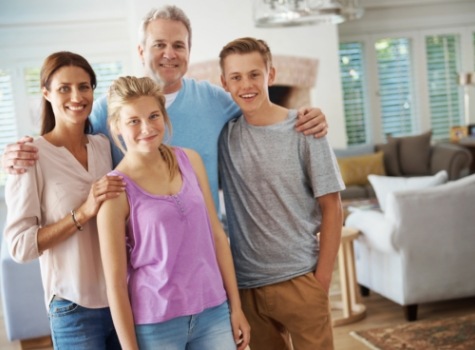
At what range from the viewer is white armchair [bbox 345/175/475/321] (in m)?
4.33

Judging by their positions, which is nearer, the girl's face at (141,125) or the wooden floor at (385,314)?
the girl's face at (141,125)

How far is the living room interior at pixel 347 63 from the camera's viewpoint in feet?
25.6

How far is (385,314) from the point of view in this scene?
4.73 meters

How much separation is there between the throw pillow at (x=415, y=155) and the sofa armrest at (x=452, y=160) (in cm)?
11

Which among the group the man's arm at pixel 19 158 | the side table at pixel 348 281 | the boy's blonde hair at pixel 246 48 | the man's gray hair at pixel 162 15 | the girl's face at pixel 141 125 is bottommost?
the side table at pixel 348 281

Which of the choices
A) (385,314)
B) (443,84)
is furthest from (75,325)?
(443,84)

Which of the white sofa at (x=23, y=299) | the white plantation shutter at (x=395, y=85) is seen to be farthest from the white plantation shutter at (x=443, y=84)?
the white sofa at (x=23, y=299)

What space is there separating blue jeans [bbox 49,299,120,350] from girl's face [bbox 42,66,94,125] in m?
0.52

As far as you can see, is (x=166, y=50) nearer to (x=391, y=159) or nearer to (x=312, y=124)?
(x=312, y=124)

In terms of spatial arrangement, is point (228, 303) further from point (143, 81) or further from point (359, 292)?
point (359, 292)

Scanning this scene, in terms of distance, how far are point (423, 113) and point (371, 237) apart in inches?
198

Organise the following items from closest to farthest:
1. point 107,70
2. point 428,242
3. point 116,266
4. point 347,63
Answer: point 116,266 < point 428,242 < point 107,70 < point 347,63

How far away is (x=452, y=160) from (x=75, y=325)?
6419 millimetres

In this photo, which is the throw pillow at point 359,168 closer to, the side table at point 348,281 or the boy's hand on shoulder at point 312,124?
the side table at point 348,281
